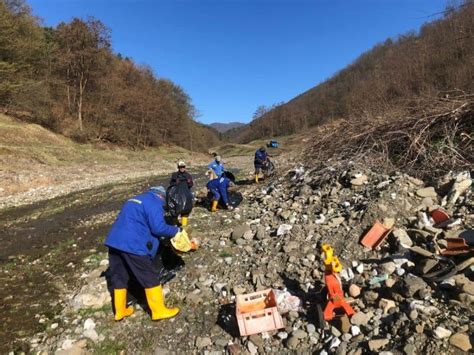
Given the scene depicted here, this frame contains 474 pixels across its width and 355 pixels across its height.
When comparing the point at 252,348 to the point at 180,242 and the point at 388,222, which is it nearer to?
the point at 180,242

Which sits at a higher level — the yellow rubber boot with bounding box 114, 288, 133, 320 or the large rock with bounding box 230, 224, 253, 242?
the large rock with bounding box 230, 224, 253, 242

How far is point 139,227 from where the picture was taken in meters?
5.29

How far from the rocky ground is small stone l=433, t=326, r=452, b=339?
0.04ft

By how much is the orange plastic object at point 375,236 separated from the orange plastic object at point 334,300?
4.88 ft

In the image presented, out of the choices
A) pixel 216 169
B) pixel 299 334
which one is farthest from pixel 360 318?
pixel 216 169

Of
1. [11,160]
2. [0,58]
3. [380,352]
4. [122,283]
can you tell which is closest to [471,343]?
[380,352]

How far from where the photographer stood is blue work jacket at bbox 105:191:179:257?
5180 millimetres

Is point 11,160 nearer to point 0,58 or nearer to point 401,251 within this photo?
point 0,58

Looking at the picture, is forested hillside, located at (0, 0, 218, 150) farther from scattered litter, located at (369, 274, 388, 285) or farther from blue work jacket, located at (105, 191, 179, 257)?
scattered litter, located at (369, 274, 388, 285)

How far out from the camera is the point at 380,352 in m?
3.72

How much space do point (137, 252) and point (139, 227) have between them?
338 mm

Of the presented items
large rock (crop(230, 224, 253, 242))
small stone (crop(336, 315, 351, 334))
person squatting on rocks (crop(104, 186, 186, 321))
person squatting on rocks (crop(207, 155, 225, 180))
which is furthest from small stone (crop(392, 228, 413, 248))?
person squatting on rocks (crop(207, 155, 225, 180))

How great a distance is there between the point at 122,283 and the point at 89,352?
37.1 inches

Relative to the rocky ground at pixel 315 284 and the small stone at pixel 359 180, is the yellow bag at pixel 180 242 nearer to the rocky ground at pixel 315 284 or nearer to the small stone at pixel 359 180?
the rocky ground at pixel 315 284
